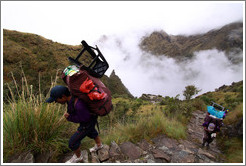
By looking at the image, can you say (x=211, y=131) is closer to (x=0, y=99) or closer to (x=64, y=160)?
(x=64, y=160)

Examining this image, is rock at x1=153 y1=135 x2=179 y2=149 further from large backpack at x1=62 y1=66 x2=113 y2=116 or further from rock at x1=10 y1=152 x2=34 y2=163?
rock at x1=10 y1=152 x2=34 y2=163

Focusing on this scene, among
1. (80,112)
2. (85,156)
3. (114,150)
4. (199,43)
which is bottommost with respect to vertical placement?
(85,156)

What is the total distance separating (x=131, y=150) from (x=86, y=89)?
71.0 inches

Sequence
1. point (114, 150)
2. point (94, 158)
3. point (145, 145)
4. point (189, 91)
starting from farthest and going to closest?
point (189, 91) < point (145, 145) < point (114, 150) < point (94, 158)

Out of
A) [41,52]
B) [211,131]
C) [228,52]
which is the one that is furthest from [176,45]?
[211,131]

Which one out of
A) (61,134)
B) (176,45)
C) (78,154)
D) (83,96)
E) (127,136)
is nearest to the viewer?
(83,96)

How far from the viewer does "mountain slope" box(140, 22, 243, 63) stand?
441ft

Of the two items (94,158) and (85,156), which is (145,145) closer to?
(94,158)

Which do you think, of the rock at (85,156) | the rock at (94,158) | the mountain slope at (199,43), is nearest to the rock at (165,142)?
the rock at (94,158)

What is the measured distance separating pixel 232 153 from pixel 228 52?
6735 inches

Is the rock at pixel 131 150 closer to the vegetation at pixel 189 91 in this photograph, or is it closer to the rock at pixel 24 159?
the rock at pixel 24 159

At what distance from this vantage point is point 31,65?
18.8m

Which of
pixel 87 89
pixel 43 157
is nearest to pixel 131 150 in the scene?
pixel 43 157

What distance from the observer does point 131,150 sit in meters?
2.72
